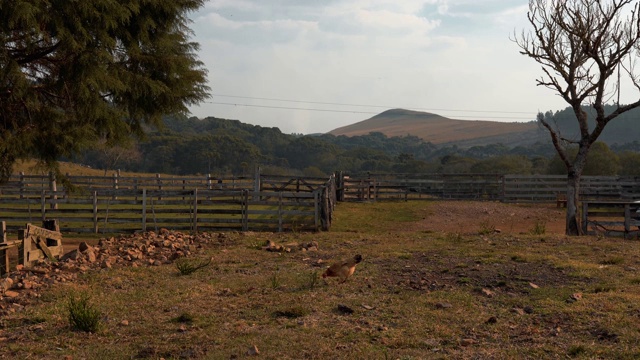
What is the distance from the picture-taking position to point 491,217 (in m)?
25.7

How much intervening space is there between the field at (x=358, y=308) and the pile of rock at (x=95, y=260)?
0.18 metres

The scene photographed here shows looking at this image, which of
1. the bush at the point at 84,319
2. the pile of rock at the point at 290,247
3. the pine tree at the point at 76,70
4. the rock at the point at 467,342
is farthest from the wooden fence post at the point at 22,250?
the rock at the point at 467,342

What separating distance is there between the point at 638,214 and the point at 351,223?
976 centimetres

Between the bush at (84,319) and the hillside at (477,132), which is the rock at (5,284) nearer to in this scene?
the bush at (84,319)

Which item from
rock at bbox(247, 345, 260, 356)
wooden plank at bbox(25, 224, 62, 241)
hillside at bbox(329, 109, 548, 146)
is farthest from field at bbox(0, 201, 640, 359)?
hillside at bbox(329, 109, 548, 146)

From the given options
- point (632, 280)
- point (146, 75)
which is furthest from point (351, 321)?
point (146, 75)

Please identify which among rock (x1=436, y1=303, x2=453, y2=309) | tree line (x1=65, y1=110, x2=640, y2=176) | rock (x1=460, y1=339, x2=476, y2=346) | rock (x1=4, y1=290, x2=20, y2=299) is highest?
tree line (x1=65, y1=110, x2=640, y2=176)

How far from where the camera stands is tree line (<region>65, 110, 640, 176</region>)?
168 feet

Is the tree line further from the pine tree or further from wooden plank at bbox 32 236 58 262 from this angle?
wooden plank at bbox 32 236 58 262

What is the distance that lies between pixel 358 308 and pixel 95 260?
21.3 feet

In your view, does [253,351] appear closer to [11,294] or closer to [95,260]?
[11,294]

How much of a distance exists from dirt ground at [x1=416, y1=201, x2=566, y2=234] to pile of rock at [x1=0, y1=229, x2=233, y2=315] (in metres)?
9.58

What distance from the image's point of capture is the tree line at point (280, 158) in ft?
168

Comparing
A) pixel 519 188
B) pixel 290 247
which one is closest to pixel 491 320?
pixel 290 247
